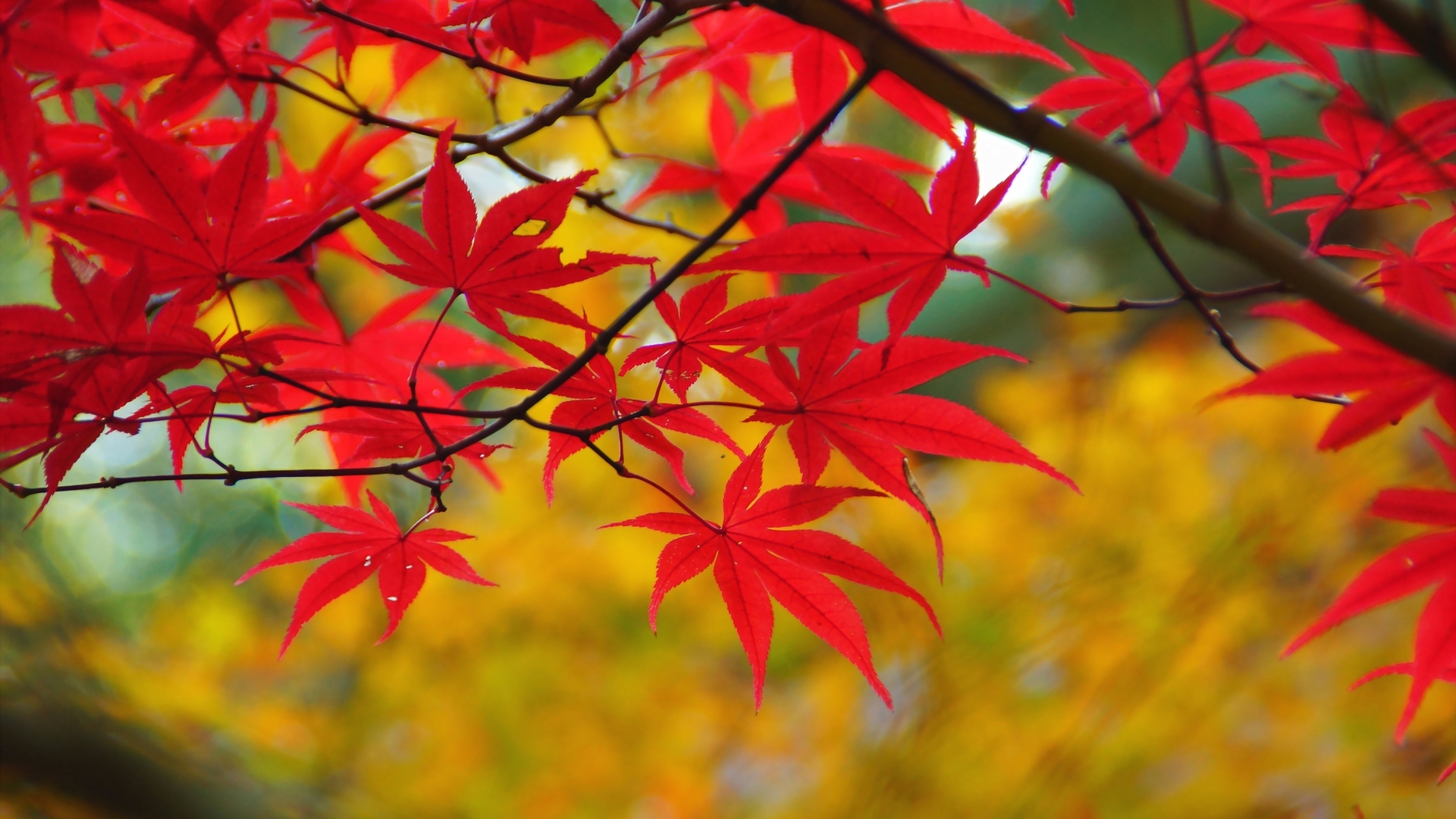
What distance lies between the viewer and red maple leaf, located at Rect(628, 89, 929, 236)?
69 centimetres

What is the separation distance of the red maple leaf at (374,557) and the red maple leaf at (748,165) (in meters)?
0.32

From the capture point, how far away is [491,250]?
467 millimetres

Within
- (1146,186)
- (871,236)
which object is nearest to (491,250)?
(871,236)

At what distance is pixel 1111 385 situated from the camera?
1.84m

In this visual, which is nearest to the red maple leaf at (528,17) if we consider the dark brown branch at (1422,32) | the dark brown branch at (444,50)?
the dark brown branch at (444,50)

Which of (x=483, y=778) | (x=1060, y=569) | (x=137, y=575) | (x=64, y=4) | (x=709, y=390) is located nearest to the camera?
(x=64, y=4)

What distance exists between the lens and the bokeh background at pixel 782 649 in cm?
131

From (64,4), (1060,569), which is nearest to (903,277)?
(64,4)

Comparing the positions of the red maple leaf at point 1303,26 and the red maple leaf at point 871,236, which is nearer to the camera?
the red maple leaf at point 871,236

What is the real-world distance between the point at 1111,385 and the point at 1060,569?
0.51 metres

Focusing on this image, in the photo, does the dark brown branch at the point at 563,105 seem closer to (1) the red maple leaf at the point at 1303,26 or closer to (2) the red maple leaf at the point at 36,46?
(2) the red maple leaf at the point at 36,46

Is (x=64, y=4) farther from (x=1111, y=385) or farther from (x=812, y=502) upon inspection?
(x=1111, y=385)

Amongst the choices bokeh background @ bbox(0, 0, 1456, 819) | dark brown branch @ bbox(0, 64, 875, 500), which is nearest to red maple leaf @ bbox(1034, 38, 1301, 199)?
dark brown branch @ bbox(0, 64, 875, 500)

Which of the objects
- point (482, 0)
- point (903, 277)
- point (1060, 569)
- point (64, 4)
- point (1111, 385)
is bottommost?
point (1060, 569)
